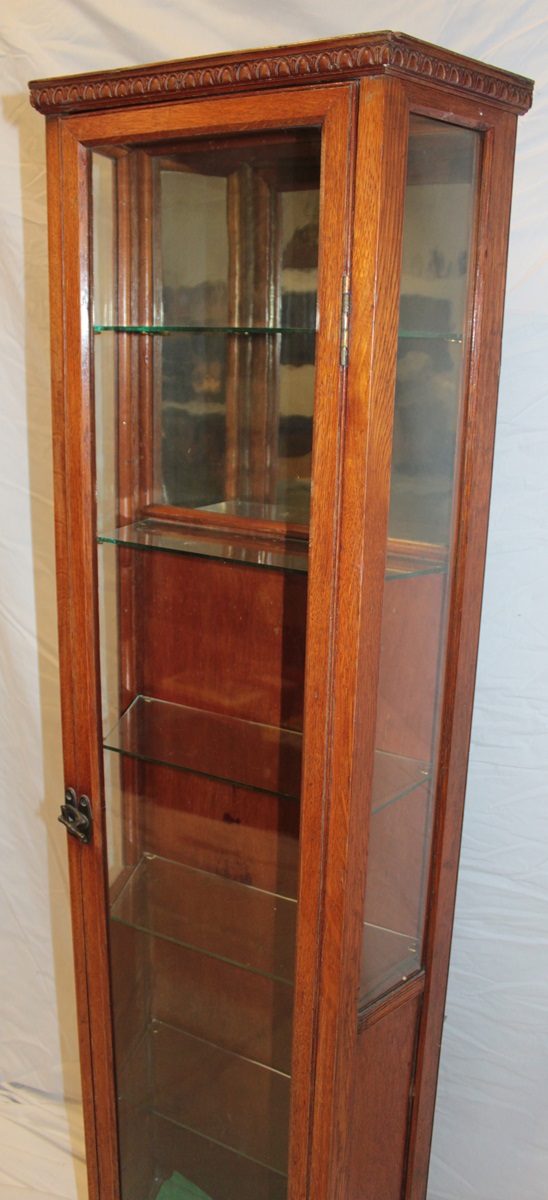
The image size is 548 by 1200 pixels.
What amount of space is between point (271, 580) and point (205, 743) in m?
0.21

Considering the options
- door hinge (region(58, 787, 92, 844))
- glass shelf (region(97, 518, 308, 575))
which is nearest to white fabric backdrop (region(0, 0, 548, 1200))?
glass shelf (region(97, 518, 308, 575))

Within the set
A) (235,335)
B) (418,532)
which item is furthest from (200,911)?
(235,335)

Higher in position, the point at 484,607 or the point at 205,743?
the point at 484,607

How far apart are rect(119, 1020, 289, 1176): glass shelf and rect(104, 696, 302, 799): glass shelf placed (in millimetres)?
342

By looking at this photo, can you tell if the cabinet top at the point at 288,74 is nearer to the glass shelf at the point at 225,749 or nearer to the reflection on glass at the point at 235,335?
the reflection on glass at the point at 235,335

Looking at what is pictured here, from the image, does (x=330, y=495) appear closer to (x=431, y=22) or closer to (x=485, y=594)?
(x=485, y=594)

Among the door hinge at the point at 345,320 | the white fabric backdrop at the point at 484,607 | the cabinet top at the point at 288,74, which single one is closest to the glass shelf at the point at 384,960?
the white fabric backdrop at the point at 484,607

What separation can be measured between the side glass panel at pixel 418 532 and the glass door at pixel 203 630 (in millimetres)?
84

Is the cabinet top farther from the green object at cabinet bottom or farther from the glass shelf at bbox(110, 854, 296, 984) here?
the green object at cabinet bottom

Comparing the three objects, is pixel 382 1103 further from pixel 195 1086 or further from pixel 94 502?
pixel 94 502

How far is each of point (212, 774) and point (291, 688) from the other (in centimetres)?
16

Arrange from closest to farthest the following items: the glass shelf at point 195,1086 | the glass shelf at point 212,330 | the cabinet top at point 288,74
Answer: the cabinet top at point 288,74 → the glass shelf at point 212,330 → the glass shelf at point 195,1086

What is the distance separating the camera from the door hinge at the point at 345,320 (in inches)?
34.1

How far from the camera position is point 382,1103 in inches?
44.8
